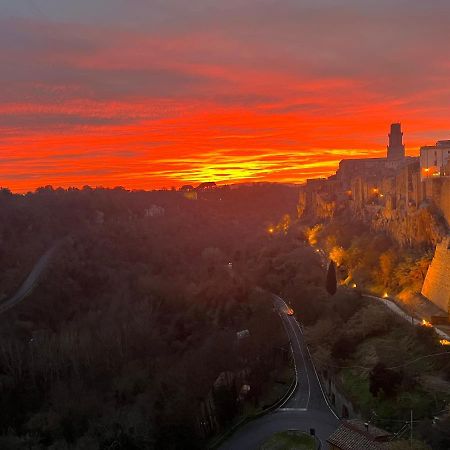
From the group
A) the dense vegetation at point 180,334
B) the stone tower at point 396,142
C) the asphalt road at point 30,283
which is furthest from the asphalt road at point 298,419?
the stone tower at point 396,142

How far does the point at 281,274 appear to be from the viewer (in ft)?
166

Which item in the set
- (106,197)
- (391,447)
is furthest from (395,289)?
(106,197)

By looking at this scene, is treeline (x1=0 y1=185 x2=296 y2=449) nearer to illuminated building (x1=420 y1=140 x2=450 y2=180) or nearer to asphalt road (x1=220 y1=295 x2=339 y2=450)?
asphalt road (x1=220 y1=295 x2=339 y2=450)

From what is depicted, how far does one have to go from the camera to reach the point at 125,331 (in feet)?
132

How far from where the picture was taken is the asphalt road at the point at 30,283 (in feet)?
151

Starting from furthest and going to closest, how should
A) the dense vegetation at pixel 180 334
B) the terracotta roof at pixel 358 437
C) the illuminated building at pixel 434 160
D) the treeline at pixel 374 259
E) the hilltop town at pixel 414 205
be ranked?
the illuminated building at pixel 434 160 → the treeline at pixel 374 259 → the hilltop town at pixel 414 205 → the dense vegetation at pixel 180 334 → the terracotta roof at pixel 358 437

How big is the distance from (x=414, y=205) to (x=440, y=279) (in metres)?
11.0

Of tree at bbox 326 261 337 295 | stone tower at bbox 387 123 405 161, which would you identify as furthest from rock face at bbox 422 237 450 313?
stone tower at bbox 387 123 405 161

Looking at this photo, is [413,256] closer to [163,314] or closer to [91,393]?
[91,393]

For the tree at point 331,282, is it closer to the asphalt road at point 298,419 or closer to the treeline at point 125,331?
the treeline at point 125,331

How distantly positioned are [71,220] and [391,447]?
64.8m

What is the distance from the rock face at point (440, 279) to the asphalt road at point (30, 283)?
36.3 metres

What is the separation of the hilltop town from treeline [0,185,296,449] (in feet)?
35.3

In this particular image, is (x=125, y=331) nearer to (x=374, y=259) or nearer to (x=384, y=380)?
(x=374, y=259)
